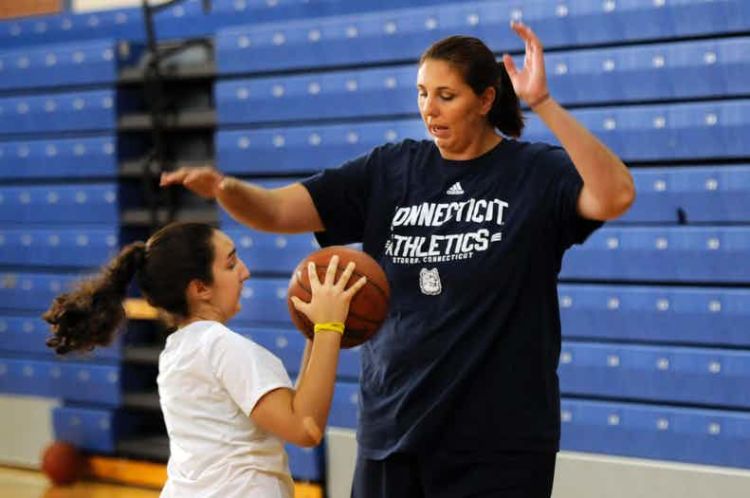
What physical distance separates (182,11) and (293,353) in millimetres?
1861

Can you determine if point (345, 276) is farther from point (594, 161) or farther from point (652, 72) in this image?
point (652, 72)

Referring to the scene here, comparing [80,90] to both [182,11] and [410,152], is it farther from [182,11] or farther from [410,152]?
[410,152]

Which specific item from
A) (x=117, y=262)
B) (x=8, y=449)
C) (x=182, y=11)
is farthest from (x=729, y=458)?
(x=8, y=449)

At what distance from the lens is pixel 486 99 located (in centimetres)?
252

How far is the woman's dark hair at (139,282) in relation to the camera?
7.94ft

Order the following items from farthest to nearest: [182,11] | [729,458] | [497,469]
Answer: [182,11] → [729,458] → [497,469]

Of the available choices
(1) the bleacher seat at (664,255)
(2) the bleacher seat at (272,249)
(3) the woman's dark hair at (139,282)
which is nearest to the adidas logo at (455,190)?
(3) the woman's dark hair at (139,282)

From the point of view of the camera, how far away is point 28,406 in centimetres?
636

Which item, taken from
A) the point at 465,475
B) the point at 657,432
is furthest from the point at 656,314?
the point at 465,475

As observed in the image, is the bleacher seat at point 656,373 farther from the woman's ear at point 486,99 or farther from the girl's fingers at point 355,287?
the girl's fingers at point 355,287

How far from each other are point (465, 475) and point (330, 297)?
0.46 metres

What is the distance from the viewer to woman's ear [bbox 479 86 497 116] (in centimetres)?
251

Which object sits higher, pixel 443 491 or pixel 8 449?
pixel 443 491

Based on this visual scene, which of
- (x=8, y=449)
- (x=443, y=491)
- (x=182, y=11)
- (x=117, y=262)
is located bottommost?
(x=8, y=449)
